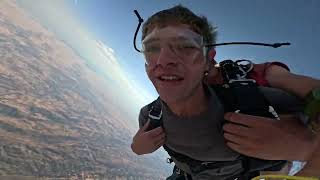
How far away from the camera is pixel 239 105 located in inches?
112

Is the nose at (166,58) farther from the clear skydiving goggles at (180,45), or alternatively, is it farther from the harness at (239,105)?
the harness at (239,105)

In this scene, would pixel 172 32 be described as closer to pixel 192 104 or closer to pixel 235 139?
pixel 192 104

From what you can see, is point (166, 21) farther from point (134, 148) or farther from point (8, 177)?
point (8, 177)

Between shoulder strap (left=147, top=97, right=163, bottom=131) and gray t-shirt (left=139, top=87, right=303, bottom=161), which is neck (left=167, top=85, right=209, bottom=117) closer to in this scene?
gray t-shirt (left=139, top=87, right=303, bottom=161)

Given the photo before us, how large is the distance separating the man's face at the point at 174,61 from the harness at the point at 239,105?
338mm

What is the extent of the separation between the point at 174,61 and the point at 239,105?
0.74 meters

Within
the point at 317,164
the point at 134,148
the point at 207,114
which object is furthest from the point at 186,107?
the point at 317,164

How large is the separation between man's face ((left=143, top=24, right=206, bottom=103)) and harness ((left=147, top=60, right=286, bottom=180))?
13.3 inches

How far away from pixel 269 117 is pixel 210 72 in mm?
921

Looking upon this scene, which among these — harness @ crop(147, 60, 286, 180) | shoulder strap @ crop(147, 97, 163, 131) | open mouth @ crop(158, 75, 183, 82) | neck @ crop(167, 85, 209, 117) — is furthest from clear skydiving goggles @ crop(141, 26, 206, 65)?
shoulder strap @ crop(147, 97, 163, 131)

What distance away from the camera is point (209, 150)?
3.23 m

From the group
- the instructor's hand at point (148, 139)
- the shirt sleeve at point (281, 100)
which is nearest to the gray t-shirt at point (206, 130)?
the shirt sleeve at point (281, 100)

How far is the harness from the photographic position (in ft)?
9.10

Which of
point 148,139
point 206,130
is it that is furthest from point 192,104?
point 148,139
